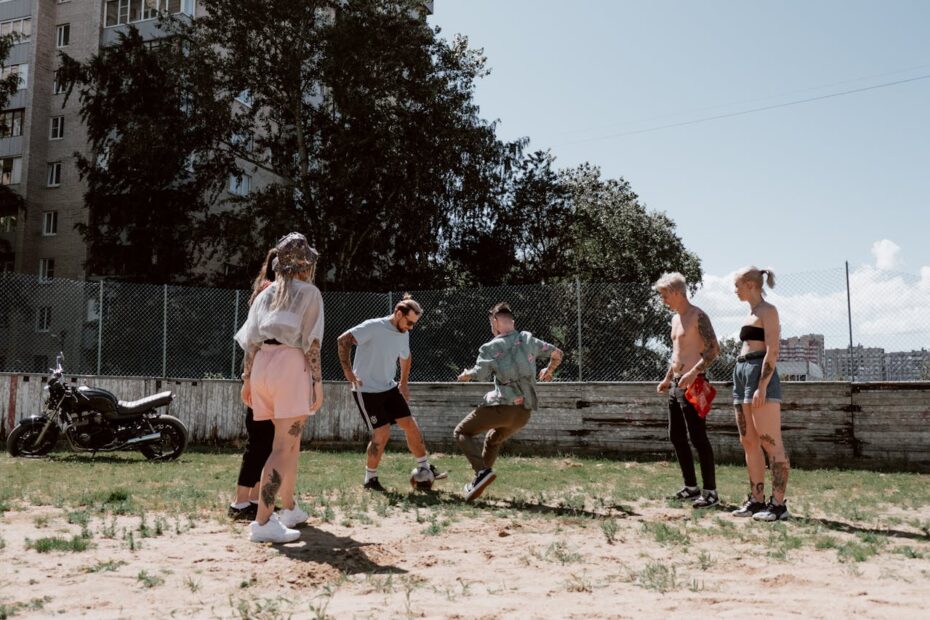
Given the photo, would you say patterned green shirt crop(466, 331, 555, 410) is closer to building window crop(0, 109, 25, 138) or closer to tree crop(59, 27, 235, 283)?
tree crop(59, 27, 235, 283)

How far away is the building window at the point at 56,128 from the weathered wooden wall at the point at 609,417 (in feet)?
93.5

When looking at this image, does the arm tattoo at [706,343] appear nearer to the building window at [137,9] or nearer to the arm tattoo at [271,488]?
the arm tattoo at [271,488]

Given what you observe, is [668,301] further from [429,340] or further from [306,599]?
[429,340]

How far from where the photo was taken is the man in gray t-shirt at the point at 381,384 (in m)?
7.46

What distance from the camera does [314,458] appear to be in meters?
11.6

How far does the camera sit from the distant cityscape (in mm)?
10844

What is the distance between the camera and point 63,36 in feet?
127

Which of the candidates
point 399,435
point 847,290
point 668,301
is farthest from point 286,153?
point 668,301

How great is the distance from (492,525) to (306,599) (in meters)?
2.20

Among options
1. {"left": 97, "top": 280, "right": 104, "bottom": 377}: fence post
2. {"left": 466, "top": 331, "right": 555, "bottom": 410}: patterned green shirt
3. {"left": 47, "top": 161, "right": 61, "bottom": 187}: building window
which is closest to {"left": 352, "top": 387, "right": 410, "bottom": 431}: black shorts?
{"left": 466, "top": 331, "right": 555, "bottom": 410}: patterned green shirt

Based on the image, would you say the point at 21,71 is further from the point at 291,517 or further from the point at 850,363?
the point at 291,517

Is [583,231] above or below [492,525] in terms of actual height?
above

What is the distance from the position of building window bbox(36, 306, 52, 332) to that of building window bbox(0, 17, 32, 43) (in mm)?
24626

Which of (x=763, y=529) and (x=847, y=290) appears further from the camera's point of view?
(x=847, y=290)
